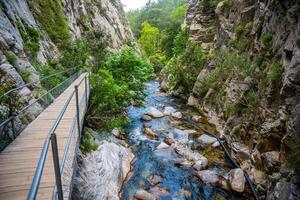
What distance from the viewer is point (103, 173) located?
8.52 metres

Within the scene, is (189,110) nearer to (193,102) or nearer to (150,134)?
(193,102)

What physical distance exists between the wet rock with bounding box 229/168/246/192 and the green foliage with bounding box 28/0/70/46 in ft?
45.8

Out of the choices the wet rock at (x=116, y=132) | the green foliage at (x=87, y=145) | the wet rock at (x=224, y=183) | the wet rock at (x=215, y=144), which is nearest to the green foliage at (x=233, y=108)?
the wet rock at (x=215, y=144)

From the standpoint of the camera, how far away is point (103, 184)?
815 centimetres

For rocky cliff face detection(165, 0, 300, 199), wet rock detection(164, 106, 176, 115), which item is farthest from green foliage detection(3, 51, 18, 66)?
wet rock detection(164, 106, 176, 115)

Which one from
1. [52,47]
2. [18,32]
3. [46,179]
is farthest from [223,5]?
[46,179]

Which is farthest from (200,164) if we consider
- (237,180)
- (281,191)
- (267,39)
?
(267,39)

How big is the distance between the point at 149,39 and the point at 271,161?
4733cm

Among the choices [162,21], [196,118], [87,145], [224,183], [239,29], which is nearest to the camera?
[87,145]

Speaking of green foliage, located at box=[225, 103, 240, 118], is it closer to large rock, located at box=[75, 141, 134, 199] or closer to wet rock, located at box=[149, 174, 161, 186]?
wet rock, located at box=[149, 174, 161, 186]

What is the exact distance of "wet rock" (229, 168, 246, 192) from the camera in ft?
30.1

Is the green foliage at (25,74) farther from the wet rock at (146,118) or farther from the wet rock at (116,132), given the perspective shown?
the wet rock at (146,118)

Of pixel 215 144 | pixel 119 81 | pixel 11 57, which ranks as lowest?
pixel 215 144

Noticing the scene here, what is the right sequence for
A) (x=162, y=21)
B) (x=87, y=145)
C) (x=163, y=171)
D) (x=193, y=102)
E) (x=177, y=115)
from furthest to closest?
(x=162, y=21), (x=193, y=102), (x=177, y=115), (x=163, y=171), (x=87, y=145)
